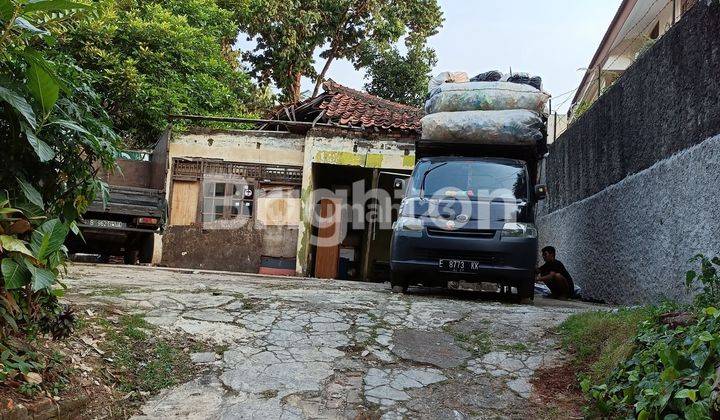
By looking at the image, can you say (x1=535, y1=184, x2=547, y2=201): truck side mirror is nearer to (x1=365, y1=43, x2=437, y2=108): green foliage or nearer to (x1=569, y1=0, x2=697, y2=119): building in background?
(x1=569, y1=0, x2=697, y2=119): building in background

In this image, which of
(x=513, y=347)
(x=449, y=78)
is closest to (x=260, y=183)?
(x=449, y=78)

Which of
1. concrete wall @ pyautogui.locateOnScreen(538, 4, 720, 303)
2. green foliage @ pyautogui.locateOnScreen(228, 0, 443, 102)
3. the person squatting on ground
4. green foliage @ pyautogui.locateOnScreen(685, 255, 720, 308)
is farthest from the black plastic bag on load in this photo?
green foliage @ pyautogui.locateOnScreen(228, 0, 443, 102)

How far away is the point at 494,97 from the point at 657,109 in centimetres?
218

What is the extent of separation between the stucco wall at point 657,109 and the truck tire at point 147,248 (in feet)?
26.3

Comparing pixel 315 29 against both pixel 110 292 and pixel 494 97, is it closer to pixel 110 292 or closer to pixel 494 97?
pixel 494 97

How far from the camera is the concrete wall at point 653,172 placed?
4613 millimetres

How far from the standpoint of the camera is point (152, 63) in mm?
12867

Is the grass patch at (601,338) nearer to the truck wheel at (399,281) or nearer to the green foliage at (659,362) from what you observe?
the green foliage at (659,362)

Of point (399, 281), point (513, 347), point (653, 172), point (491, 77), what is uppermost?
point (491, 77)

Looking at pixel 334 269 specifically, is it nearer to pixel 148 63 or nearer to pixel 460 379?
pixel 148 63

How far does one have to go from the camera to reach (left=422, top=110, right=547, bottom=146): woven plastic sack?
284 inches

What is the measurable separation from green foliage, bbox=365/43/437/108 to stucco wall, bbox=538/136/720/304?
1258cm

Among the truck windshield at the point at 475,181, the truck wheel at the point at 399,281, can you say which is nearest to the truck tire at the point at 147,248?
the truck wheel at the point at 399,281

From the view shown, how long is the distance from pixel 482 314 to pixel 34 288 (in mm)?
4001
